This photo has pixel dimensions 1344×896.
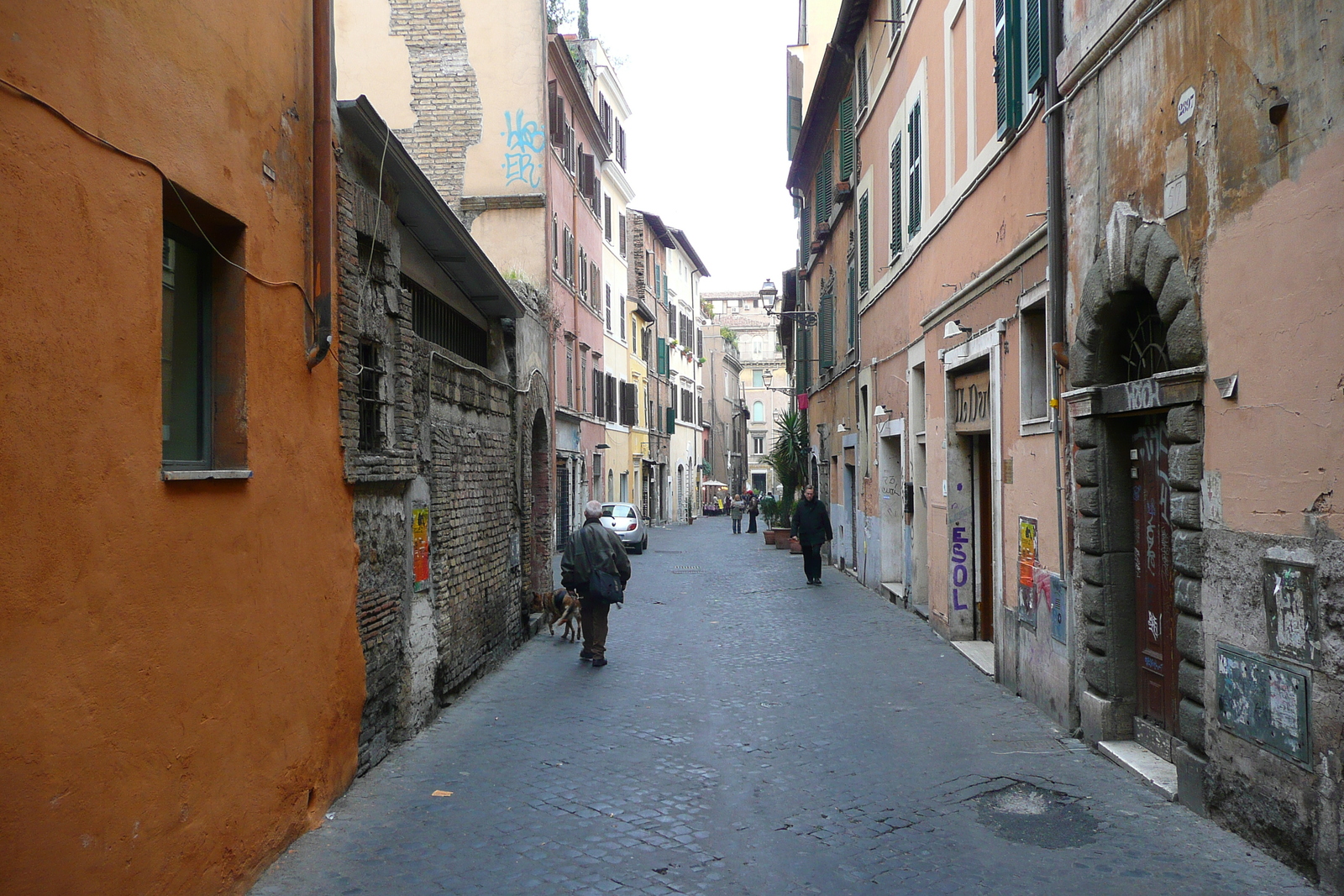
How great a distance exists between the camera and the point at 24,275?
343 centimetres

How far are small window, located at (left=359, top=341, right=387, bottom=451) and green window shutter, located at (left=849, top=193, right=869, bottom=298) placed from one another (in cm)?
1218

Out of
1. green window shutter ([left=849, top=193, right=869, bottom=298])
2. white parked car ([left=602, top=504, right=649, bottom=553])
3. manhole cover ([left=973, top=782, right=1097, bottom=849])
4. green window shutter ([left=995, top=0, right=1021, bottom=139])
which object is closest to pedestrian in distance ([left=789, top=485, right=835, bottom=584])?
green window shutter ([left=849, top=193, right=869, bottom=298])

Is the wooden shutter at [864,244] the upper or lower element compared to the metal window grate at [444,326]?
upper

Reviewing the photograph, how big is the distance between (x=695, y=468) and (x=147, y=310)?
58.3 m

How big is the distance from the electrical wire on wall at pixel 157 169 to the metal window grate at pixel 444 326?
262cm

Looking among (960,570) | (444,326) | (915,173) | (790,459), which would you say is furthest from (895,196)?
(790,459)

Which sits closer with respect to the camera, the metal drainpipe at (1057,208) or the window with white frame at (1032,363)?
the metal drainpipe at (1057,208)

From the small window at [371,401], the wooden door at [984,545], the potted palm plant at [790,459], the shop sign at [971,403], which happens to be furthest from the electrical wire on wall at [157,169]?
the potted palm plant at [790,459]

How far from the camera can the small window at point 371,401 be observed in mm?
7465

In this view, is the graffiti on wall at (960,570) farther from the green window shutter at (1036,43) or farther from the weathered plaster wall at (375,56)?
the weathered plaster wall at (375,56)

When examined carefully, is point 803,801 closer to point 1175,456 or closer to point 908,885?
point 908,885

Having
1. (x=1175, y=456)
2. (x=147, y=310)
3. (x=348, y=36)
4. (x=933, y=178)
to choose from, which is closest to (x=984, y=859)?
(x=1175, y=456)

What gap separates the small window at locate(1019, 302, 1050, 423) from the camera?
890 centimetres

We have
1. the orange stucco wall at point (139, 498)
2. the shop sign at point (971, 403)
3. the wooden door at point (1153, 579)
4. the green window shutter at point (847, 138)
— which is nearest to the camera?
the orange stucco wall at point (139, 498)
